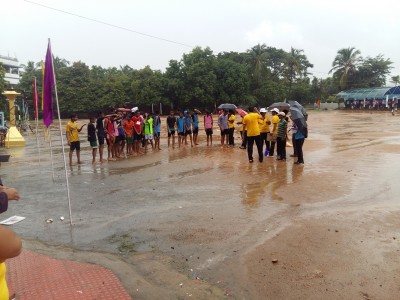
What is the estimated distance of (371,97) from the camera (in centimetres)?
5103

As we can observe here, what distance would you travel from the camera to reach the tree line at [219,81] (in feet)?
147

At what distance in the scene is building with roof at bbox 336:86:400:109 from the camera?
49000mm

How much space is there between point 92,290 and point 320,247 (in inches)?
112

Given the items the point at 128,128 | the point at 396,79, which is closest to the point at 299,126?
the point at 128,128

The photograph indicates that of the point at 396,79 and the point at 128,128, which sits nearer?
the point at 128,128

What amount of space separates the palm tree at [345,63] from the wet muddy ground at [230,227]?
169 ft

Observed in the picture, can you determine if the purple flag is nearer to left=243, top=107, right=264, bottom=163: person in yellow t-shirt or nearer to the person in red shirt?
left=243, top=107, right=264, bottom=163: person in yellow t-shirt

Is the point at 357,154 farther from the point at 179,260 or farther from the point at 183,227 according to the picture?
the point at 179,260

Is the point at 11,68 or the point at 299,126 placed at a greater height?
the point at 11,68

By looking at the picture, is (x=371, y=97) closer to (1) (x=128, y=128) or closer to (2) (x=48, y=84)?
(1) (x=128, y=128)

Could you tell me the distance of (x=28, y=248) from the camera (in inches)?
204

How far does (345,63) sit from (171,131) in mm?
49600

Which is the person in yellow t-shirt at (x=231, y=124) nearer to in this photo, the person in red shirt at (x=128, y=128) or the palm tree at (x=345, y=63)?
the person in red shirt at (x=128, y=128)

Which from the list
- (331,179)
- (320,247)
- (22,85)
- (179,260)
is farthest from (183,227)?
(22,85)
